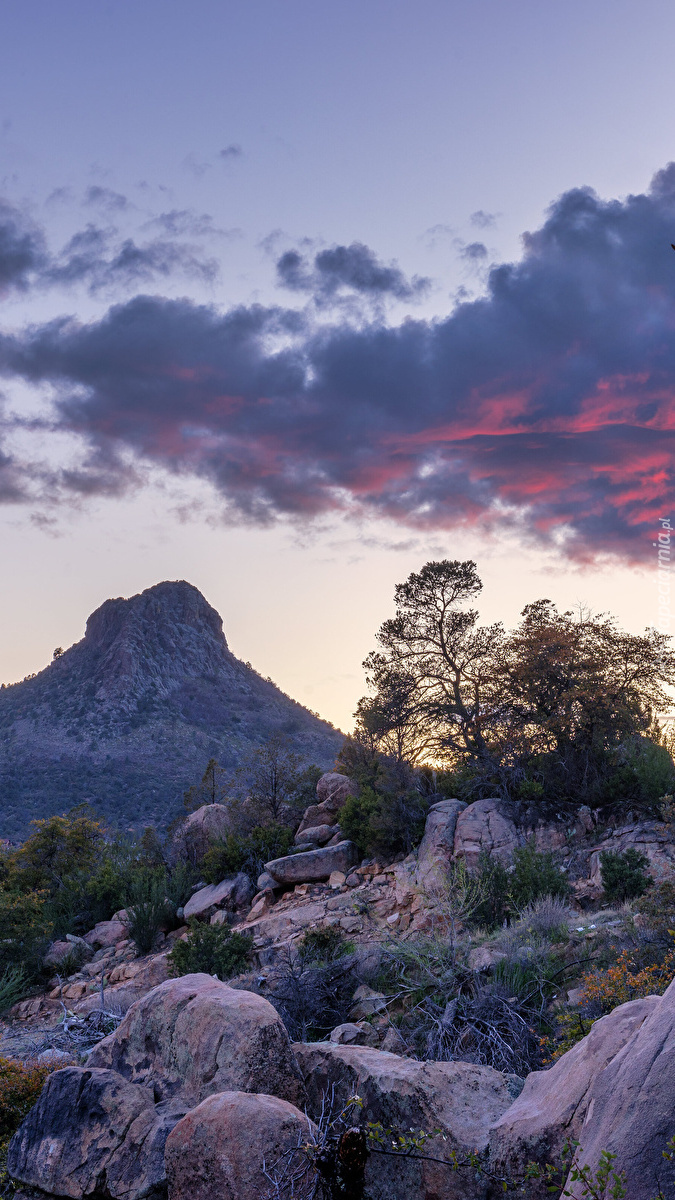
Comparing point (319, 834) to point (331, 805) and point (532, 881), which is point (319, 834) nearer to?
point (331, 805)

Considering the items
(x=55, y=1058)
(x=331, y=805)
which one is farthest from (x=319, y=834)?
(x=55, y=1058)

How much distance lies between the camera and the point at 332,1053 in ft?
17.8

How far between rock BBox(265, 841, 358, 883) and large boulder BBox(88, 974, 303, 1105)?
11.8 metres

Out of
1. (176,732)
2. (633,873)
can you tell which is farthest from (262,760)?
(176,732)

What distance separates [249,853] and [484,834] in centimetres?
696

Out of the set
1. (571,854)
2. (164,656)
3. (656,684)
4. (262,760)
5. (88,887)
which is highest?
(164,656)

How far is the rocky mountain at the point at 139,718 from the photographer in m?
54.6

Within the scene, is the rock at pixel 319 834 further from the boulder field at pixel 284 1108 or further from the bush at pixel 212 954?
the boulder field at pixel 284 1108

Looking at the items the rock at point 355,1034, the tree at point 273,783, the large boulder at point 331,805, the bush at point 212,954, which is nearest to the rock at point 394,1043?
the rock at point 355,1034

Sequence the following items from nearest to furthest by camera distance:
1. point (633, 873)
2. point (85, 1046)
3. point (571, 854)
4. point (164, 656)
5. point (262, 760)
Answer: point (85, 1046) < point (633, 873) < point (571, 854) < point (262, 760) < point (164, 656)

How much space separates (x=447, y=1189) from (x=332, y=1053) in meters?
1.22

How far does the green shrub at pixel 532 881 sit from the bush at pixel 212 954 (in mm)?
4940

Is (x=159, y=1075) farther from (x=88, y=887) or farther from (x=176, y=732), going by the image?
(x=176, y=732)

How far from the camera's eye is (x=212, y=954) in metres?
13.1
